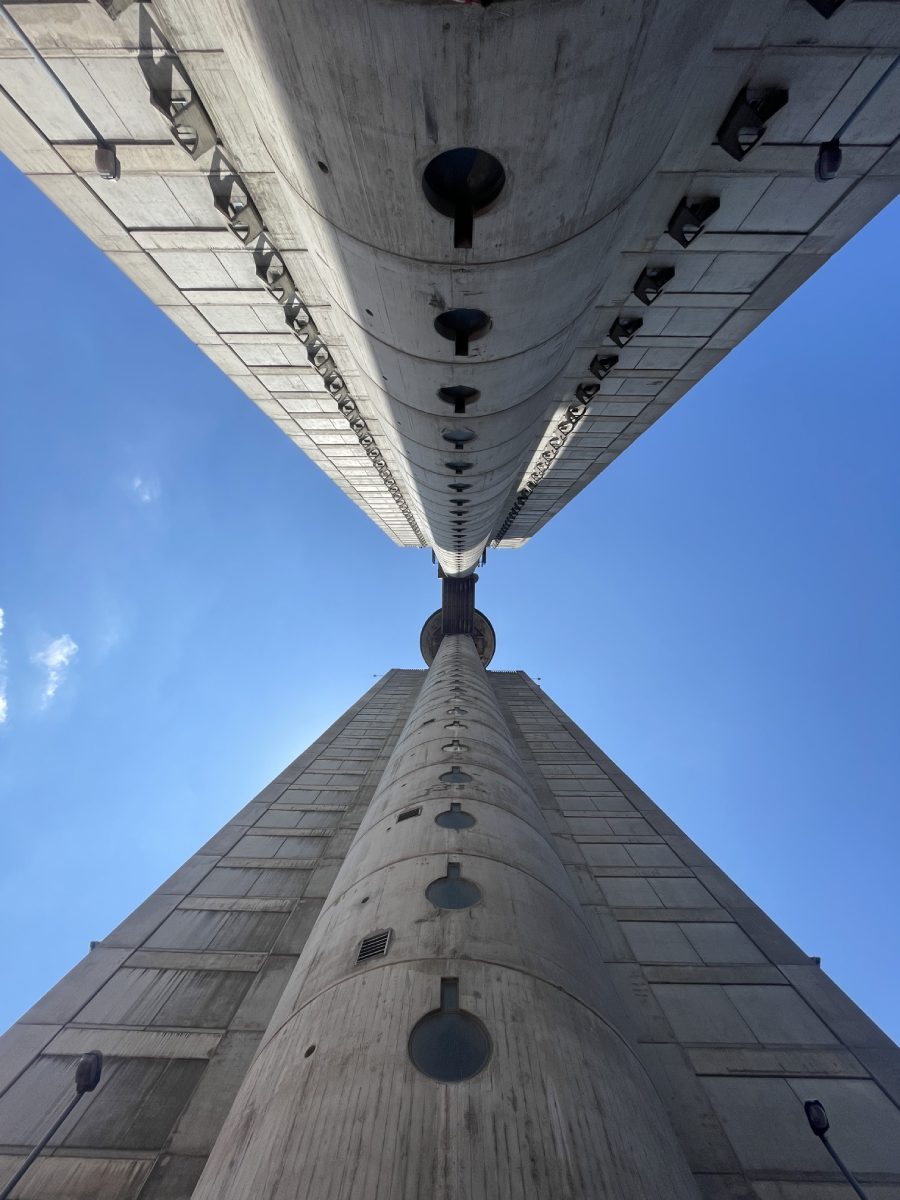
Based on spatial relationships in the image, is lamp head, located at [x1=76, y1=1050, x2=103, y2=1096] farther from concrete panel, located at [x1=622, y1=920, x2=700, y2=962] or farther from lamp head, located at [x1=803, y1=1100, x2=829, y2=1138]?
concrete panel, located at [x1=622, y1=920, x2=700, y2=962]

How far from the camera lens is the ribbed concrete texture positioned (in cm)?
430

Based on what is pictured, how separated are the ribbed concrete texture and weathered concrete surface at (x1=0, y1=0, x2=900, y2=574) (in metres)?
8.70

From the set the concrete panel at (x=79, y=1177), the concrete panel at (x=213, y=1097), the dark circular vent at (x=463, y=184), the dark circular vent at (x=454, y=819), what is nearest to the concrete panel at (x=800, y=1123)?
→ the dark circular vent at (x=454, y=819)

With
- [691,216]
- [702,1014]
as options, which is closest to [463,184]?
[691,216]

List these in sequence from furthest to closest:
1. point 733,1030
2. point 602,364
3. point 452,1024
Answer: point 602,364
point 733,1030
point 452,1024

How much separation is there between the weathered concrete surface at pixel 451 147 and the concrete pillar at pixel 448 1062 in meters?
8.65

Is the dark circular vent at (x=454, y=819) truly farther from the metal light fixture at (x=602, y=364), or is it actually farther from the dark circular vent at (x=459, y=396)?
the metal light fixture at (x=602, y=364)

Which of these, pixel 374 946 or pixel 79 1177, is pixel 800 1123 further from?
pixel 79 1177

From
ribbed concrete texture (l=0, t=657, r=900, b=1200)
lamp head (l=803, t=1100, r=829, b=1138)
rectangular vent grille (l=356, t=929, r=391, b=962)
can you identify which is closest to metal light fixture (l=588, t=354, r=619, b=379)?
ribbed concrete texture (l=0, t=657, r=900, b=1200)

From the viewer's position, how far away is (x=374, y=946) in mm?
6699

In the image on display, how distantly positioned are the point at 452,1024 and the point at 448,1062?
46 cm

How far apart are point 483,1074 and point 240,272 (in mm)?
14966

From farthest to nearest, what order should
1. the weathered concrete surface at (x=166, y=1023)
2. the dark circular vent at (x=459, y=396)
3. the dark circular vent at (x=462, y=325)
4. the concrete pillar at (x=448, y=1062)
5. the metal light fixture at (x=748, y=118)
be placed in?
the dark circular vent at (x=459, y=396), the weathered concrete surface at (x=166, y=1023), the metal light fixture at (x=748, y=118), the dark circular vent at (x=462, y=325), the concrete pillar at (x=448, y=1062)

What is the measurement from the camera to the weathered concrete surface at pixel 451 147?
440 centimetres
